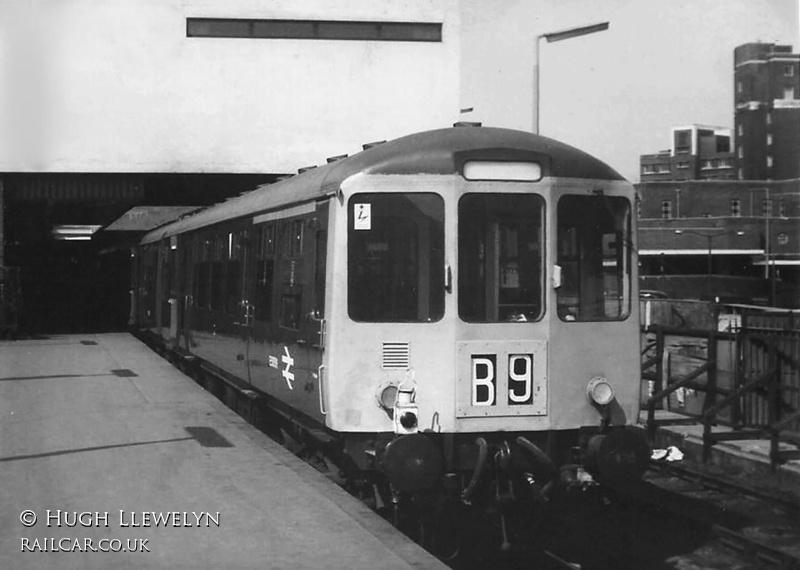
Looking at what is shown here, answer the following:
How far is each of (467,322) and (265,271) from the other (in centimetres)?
315

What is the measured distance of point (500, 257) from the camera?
291 inches

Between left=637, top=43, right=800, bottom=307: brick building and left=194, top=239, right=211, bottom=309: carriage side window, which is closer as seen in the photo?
left=194, top=239, right=211, bottom=309: carriage side window

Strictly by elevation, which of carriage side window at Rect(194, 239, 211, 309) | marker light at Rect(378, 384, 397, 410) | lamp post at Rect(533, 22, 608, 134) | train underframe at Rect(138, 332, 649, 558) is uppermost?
lamp post at Rect(533, 22, 608, 134)

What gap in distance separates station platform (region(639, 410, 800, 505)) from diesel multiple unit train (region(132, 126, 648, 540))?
309cm

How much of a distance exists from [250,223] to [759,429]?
6.03 meters

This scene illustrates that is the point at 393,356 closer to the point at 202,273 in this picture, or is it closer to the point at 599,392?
the point at 599,392

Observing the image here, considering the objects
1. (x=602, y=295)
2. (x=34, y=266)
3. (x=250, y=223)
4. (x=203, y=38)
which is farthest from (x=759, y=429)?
(x=34, y=266)

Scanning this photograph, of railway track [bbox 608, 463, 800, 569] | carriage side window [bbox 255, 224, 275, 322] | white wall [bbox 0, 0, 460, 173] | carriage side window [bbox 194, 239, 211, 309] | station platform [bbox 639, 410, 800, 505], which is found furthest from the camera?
white wall [bbox 0, 0, 460, 173]

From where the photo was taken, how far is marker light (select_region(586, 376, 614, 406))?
7.44m

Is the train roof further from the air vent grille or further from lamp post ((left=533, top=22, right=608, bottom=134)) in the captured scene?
lamp post ((left=533, top=22, right=608, bottom=134))

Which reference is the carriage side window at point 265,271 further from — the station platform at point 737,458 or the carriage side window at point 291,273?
the station platform at point 737,458

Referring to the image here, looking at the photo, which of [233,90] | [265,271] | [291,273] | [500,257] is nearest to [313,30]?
[233,90]

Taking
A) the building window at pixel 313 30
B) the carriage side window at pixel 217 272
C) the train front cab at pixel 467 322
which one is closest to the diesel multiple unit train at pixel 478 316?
the train front cab at pixel 467 322

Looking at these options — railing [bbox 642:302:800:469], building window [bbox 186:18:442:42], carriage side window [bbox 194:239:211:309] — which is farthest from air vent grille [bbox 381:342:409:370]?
building window [bbox 186:18:442:42]
